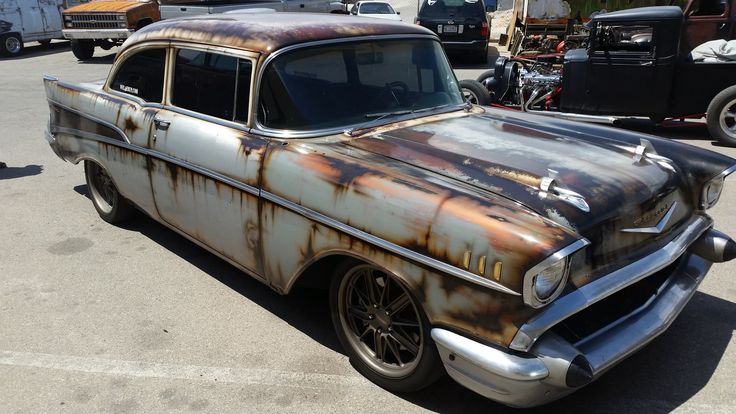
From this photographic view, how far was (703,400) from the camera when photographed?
3.00 m

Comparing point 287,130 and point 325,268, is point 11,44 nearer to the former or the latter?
point 287,130

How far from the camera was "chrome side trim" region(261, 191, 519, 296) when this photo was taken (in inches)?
97.5

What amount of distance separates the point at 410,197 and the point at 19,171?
6.02 metres

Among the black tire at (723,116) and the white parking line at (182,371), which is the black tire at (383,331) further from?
the black tire at (723,116)

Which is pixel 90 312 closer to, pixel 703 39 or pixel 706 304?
pixel 706 304

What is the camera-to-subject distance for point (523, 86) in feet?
29.7

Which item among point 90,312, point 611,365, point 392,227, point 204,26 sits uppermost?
point 204,26

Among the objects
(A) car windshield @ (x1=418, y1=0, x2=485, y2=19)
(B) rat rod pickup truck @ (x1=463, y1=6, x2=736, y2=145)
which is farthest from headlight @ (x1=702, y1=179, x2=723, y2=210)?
(A) car windshield @ (x1=418, y1=0, x2=485, y2=19)

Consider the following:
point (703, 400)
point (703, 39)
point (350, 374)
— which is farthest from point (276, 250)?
point (703, 39)

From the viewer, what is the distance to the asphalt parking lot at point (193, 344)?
3076 mm

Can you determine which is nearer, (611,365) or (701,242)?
(611,365)

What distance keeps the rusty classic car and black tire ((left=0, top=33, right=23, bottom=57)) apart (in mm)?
16424

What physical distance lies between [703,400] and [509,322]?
1.27 meters

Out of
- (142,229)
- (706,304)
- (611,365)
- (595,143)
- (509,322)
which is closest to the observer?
(509,322)
